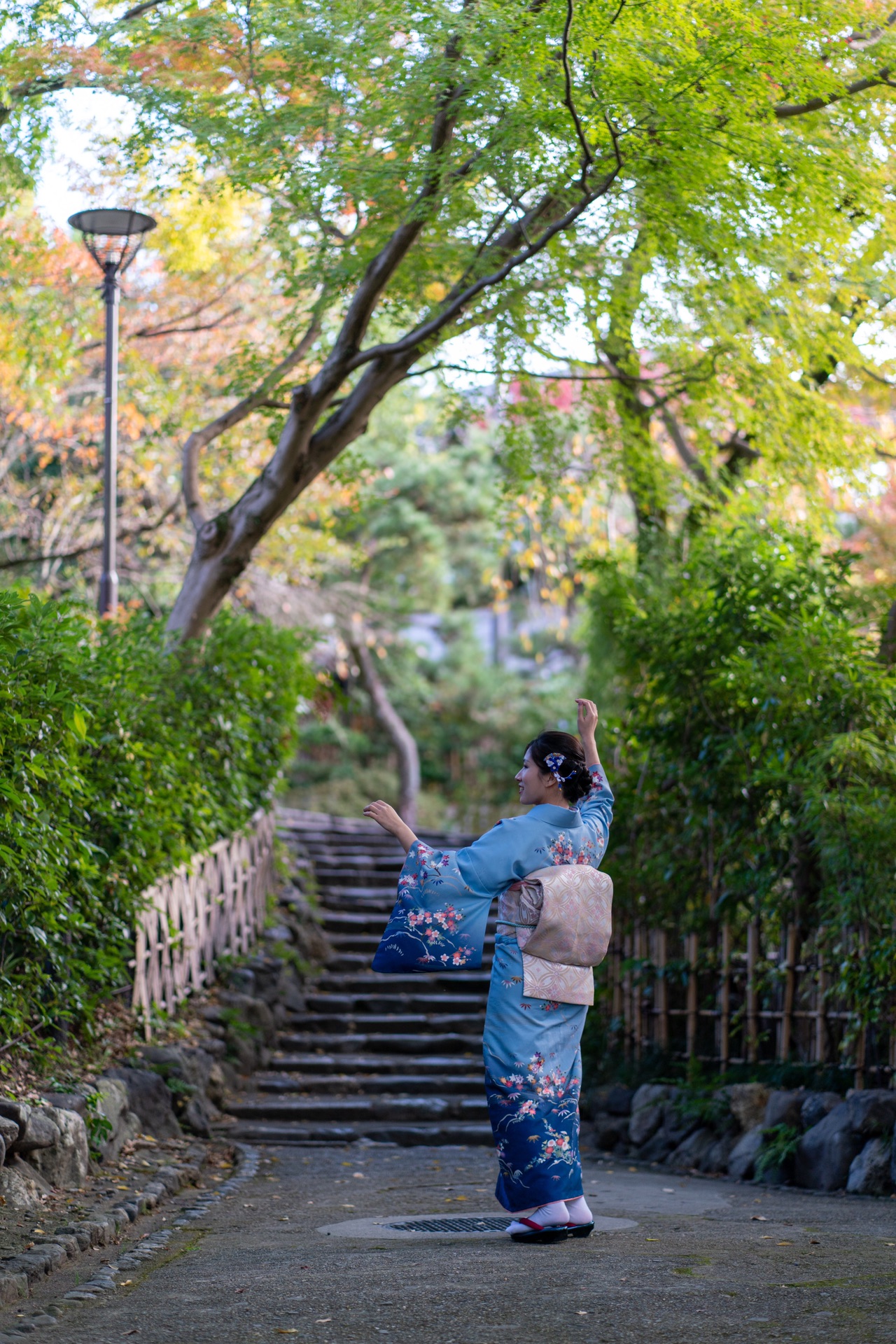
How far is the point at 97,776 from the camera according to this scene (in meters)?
6.18

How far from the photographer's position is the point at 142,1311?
11.6 ft

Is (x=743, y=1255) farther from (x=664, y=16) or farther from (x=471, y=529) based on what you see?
(x=471, y=529)

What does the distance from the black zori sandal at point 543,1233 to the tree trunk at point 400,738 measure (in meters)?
15.9

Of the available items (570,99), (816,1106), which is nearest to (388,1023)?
(816,1106)

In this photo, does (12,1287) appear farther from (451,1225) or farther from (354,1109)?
(354,1109)

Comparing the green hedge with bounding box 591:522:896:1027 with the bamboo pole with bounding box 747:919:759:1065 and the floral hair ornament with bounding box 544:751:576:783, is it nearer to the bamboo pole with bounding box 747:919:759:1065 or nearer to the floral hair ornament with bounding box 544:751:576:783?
the bamboo pole with bounding box 747:919:759:1065

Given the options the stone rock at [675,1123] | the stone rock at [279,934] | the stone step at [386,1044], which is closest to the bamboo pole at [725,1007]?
the stone rock at [675,1123]

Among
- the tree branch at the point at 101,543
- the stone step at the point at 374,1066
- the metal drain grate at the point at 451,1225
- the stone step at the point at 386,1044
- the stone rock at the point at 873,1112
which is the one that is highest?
the tree branch at the point at 101,543

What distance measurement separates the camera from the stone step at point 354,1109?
7.98 metres

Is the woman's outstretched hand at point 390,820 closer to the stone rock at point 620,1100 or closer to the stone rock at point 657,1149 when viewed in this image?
the stone rock at point 657,1149

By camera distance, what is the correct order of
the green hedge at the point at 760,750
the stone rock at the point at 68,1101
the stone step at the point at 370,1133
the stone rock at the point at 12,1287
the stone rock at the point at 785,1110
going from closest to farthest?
the stone rock at the point at 12,1287
the stone rock at the point at 68,1101
the green hedge at the point at 760,750
the stone rock at the point at 785,1110
the stone step at the point at 370,1133

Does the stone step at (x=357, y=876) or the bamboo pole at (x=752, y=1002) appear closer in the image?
the bamboo pole at (x=752, y=1002)

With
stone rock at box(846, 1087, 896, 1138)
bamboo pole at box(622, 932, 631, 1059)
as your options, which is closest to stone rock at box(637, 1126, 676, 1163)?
bamboo pole at box(622, 932, 631, 1059)

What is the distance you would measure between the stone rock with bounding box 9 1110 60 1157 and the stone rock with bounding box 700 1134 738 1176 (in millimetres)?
3426
